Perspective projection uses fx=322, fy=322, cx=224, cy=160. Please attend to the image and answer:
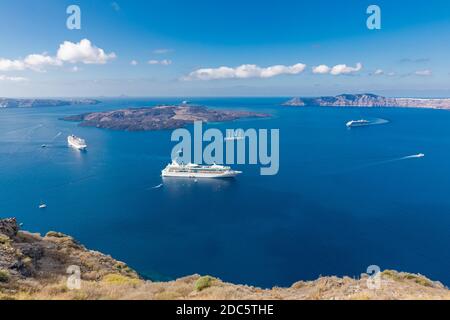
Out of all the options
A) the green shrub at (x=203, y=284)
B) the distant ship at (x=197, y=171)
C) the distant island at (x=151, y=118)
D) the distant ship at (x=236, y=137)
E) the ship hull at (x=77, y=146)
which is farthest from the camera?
the distant island at (x=151, y=118)

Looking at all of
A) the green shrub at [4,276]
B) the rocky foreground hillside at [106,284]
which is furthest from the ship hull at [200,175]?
the green shrub at [4,276]

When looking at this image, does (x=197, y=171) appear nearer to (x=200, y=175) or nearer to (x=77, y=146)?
(x=200, y=175)

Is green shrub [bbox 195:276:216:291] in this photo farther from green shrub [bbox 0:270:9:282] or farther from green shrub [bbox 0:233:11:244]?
green shrub [bbox 0:233:11:244]

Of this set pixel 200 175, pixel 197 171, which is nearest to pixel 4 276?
pixel 200 175

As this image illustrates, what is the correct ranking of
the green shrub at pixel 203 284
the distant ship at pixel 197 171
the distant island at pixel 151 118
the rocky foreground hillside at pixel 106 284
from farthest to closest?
the distant island at pixel 151 118, the distant ship at pixel 197 171, the green shrub at pixel 203 284, the rocky foreground hillside at pixel 106 284

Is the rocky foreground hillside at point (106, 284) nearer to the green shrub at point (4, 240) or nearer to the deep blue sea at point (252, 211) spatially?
the green shrub at point (4, 240)

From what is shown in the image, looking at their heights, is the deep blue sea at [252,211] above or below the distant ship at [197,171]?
below

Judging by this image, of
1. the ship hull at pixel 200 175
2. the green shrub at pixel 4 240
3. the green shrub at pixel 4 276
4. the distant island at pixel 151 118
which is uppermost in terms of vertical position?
the distant island at pixel 151 118
